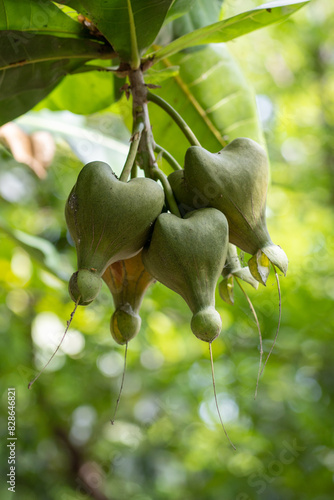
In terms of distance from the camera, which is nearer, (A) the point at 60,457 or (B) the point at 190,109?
(B) the point at 190,109

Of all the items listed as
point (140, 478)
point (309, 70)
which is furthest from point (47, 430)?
point (309, 70)

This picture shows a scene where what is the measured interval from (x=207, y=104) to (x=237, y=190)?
670 millimetres

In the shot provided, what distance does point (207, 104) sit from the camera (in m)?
1.47

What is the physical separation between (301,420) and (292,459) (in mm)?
243

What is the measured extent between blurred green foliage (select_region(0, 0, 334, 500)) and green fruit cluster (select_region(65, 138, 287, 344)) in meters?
1.38

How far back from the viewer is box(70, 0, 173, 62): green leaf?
1023mm

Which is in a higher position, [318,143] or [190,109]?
[190,109]

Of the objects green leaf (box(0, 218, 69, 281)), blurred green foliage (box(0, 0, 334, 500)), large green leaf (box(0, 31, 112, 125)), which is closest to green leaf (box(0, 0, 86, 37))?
Result: large green leaf (box(0, 31, 112, 125))

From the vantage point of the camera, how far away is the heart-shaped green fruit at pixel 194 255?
2.64ft

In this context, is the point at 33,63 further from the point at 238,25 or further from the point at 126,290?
the point at 126,290

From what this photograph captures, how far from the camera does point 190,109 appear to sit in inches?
57.6

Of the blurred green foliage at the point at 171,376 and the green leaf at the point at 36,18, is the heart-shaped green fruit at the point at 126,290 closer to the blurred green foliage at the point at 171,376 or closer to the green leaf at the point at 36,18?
the green leaf at the point at 36,18

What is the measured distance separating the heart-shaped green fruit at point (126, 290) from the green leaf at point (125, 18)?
46 cm

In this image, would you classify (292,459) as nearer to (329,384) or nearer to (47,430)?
(329,384)
